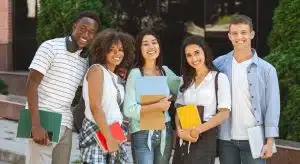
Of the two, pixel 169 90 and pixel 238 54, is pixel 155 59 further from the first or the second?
pixel 238 54

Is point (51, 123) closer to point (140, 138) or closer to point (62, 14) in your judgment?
point (140, 138)

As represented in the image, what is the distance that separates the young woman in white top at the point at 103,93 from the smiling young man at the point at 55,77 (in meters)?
0.19

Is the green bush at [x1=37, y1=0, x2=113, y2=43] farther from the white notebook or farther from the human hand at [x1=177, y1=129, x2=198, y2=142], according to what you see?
the white notebook

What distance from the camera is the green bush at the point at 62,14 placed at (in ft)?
40.2

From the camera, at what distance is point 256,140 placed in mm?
4586

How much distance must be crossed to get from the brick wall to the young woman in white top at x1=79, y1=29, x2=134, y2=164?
12.6m

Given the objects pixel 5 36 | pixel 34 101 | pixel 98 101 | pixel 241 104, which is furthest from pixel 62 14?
pixel 241 104

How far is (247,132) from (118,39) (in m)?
1.25

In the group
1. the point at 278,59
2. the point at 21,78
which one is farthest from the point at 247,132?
the point at 21,78

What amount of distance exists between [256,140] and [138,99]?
3.24 ft

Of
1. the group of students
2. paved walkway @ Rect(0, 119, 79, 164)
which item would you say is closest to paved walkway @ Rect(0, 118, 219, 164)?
paved walkway @ Rect(0, 119, 79, 164)

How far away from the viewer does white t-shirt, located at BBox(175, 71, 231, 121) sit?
4629mm

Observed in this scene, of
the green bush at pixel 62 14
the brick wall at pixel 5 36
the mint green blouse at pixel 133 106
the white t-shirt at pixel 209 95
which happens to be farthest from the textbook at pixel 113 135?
the brick wall at pixel 5 36

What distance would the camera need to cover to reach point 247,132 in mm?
4645
